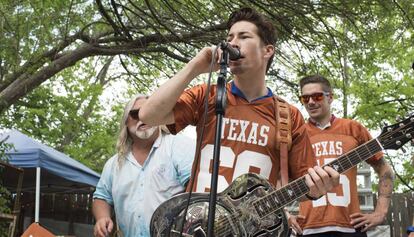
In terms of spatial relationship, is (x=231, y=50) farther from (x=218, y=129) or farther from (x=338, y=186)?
(x=338, y=186)

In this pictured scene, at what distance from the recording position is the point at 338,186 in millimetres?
4004

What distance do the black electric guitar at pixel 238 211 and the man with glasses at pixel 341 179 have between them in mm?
1381

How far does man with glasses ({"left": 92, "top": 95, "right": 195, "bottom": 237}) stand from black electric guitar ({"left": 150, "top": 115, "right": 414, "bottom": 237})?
0.95 metres

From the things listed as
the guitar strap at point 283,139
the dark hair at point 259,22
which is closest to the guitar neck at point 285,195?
the guitar strap at point 283,139

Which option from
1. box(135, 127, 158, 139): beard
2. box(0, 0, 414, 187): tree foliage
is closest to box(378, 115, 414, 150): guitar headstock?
box(135, 127, 158, 139): beard

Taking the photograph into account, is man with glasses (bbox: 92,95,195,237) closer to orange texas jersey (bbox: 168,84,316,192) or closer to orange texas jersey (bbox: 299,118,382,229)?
orange texas jersey (bbox: 168,84,316,192)

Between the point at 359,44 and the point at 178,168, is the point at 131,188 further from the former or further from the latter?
the point at 359,44

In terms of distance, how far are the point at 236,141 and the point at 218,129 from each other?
20.5 inches

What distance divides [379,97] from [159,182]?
1179 cm

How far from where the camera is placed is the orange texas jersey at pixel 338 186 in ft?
13.6

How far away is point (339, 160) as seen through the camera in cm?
293

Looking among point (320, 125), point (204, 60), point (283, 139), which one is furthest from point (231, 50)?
point (320, 125)

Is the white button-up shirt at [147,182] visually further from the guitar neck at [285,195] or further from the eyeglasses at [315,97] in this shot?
the eyeglasses at [315,97]

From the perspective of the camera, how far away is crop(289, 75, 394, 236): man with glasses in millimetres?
4125
